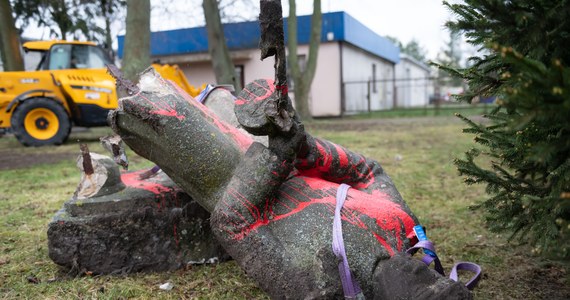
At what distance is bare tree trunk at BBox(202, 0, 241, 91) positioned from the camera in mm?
12070

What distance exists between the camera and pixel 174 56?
68.8 ft

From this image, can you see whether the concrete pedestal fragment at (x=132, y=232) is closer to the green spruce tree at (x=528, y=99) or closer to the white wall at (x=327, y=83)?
the green spruce tree at (x=528, y=99)

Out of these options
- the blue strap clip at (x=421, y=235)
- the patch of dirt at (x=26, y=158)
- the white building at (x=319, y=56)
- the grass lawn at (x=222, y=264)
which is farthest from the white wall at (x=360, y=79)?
the blue strap clip at (x=421, y=235)

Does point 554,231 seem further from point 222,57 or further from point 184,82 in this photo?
point 222,57

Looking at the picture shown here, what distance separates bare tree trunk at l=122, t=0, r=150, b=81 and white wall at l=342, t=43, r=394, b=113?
12.8 m

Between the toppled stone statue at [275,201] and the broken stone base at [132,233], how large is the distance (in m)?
0.46

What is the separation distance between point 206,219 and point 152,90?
0.84 meters

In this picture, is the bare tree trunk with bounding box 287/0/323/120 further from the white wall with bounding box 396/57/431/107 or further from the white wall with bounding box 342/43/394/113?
the white wall with bounding box 396/57/431/107

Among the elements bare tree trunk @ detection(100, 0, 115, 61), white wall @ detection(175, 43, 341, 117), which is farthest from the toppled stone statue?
white wall @ detection(175, 43, 341, 117)

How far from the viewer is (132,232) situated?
258cm

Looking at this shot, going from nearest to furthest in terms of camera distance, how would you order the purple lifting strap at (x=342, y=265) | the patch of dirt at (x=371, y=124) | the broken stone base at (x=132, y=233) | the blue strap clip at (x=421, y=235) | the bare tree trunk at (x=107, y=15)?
the purple lifting strap at (x=342, y=265) < the blue strap clip at (x=421, y=235) < the broken stone base at (x=132, y=233) < the patch of dirt at (x=371, y=124) < the bare tree trunk at (x=107, y=15)

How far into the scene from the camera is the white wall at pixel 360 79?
20.3m

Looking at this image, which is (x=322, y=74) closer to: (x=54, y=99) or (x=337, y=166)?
(x=54, y=99)

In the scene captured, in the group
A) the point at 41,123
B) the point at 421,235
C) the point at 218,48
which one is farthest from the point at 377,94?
the point at 421,235
